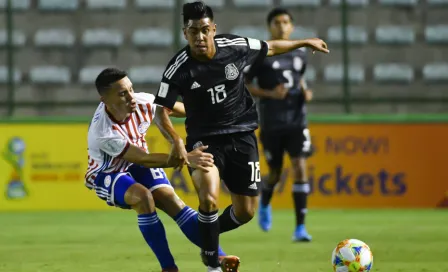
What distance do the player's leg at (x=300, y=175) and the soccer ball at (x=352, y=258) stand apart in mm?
3393

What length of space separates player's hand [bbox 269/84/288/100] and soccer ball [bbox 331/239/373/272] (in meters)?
4.29

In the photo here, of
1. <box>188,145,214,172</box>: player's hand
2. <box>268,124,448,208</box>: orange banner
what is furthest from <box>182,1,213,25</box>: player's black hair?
<box>268,124,448,208</box>: orange banner

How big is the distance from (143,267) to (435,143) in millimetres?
7577

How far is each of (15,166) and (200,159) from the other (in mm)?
8767

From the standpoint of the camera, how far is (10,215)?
1511 centimetres

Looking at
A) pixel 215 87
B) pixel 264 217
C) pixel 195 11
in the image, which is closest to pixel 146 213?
pixel 215 87

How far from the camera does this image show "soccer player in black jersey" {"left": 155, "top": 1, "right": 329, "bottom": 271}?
7.51 metres

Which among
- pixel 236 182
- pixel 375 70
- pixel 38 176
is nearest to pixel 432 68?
pixel 375 70

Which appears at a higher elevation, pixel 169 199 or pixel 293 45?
pixel 293 45

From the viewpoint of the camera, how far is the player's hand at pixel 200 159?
7.34 metres

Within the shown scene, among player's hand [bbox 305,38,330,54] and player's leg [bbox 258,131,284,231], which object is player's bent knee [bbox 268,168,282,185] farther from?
player's hand [bbox 305,38,330,54]

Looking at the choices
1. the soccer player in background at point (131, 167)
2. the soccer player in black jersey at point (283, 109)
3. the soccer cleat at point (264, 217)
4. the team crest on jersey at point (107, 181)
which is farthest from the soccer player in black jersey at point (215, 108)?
the soccer cleat at point (264, 217)

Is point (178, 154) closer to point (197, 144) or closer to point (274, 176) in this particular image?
point (197, 144)

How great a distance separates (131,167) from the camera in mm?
8094
